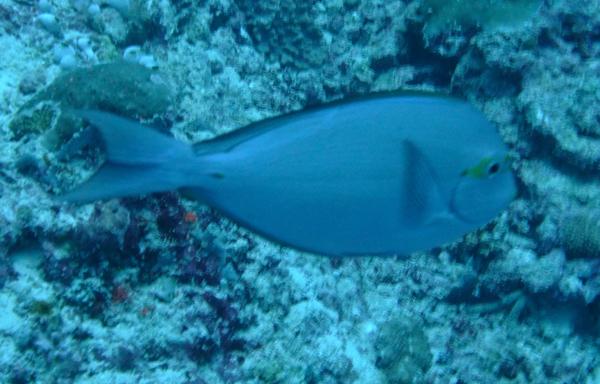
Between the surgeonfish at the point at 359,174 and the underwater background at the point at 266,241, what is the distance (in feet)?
5.61

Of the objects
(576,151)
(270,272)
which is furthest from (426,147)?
(576,151)

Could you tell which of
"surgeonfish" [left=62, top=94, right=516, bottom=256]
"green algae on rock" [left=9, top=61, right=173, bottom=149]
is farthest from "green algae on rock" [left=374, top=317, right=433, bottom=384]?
"surgeonfish" [left=62, top=94, right=516, bottom=256]

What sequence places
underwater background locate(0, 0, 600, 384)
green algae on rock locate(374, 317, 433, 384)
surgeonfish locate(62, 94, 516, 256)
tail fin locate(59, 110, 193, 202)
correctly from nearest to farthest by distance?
tail fin locate(59, 110, 193, 202)
surgeonfish locate(62, 94, 516, 256)
underwater background locate(0, 0, 600, 384)
green algae on rock locate(374, 317, 433, 384)

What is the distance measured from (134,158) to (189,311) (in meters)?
1.95

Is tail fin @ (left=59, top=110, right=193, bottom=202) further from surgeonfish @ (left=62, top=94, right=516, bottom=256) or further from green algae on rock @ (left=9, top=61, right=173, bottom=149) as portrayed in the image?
green algae on rock @ (left=9, top=61, right=173, bottom=149)

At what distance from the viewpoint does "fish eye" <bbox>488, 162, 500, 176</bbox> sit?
62.5 inches

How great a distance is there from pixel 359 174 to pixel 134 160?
648mm

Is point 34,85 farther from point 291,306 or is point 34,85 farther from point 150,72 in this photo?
point 291,306

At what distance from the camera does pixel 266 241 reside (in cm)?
274

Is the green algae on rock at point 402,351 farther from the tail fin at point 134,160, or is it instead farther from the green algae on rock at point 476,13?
the tail fin at point 134,160

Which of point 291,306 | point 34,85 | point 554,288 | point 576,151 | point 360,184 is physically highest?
point 360,184

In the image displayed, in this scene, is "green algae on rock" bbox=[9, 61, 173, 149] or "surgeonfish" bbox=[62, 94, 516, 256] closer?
"surgeonfish" bbox=[62, 94, 516, 256]

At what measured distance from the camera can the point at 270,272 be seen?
3.74 m

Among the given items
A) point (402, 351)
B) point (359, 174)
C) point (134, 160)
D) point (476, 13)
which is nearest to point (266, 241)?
point (359, 174)
